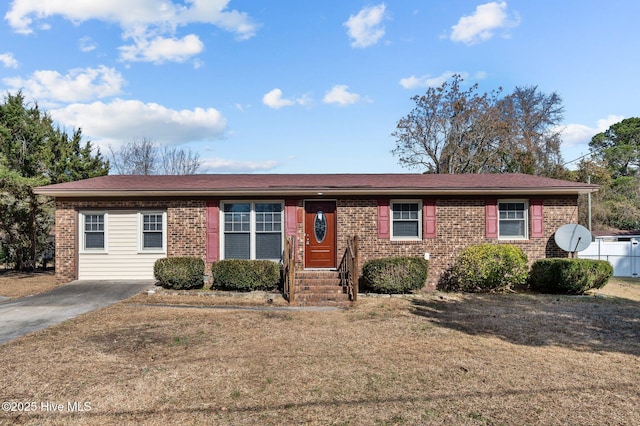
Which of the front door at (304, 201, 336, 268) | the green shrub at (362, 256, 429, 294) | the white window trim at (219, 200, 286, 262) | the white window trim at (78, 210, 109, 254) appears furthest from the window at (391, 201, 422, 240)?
the white window trim at (78, 210, 109, 254)

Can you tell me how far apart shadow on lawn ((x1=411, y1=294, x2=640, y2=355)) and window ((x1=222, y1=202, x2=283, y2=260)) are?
435cm

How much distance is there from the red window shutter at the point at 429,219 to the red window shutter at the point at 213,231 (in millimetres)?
5882

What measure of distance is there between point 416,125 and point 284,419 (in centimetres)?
2747

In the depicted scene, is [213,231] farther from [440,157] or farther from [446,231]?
[440,157]

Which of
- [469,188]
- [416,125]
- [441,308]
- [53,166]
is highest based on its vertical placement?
[416,125]

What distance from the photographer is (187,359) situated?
523 cm

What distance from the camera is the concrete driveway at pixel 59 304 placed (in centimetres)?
695


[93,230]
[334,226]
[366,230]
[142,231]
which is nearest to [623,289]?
[366,230]

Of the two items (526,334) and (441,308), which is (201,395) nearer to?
(526,334)

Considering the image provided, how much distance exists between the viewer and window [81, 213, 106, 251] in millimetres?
11477

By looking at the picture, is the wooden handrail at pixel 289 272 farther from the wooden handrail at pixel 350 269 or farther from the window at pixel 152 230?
the window at pixel 152 230

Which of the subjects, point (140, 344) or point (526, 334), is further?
point (526, 334)

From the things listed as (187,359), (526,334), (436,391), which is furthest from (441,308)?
(187,359)

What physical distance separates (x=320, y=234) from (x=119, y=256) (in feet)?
19.1
